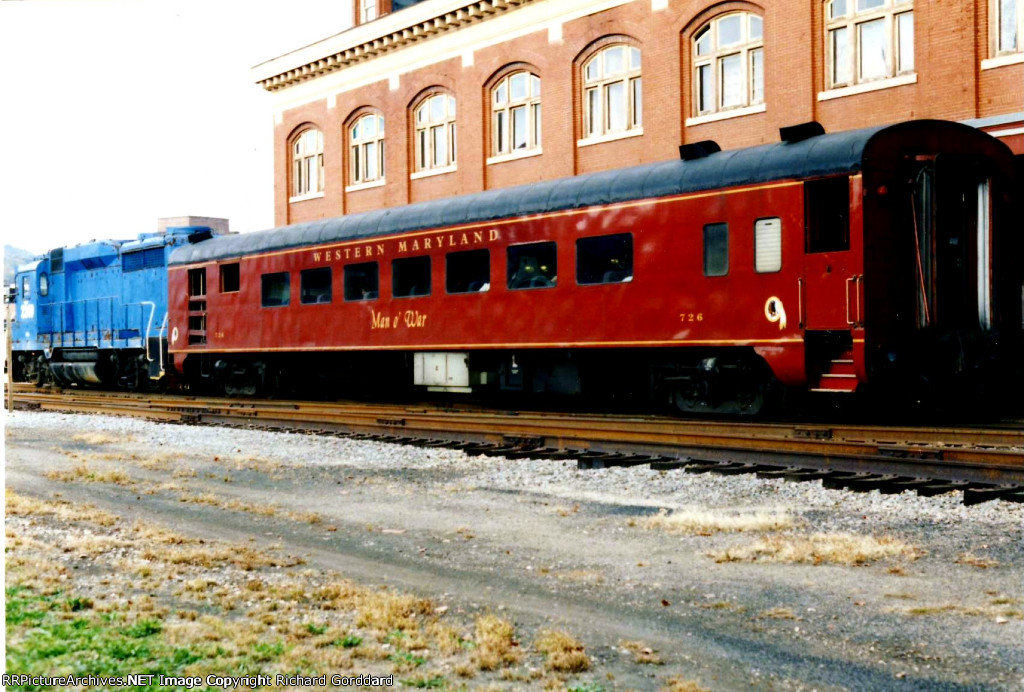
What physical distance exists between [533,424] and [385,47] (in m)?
20.9

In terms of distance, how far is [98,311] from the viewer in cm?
2786

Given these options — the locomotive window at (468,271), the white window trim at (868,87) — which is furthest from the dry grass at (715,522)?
the white window trim at (868,87)

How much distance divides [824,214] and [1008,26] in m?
8.62

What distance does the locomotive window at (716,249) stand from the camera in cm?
1407

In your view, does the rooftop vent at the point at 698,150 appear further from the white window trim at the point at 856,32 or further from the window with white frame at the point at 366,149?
the window with white frame at the point at 366,149

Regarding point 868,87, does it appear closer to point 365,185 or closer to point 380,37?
point 380,37

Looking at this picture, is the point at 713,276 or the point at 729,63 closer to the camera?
the point at 713,276

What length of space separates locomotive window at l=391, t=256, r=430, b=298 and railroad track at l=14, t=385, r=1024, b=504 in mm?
2017

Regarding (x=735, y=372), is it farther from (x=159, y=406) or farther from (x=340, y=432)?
(x=159, y=406)

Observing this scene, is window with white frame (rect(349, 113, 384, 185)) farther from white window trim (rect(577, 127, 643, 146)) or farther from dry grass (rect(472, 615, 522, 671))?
dry grass (rect(472, 615, 522, 671))

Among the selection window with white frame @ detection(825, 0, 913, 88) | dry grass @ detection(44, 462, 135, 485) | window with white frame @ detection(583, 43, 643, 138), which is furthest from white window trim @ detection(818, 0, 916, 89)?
dry grass @ detection(44, 462, 135, 485)

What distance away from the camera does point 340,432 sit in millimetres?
14688

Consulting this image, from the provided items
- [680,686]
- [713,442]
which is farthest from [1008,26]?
[680,686]

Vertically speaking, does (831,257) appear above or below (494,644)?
above
